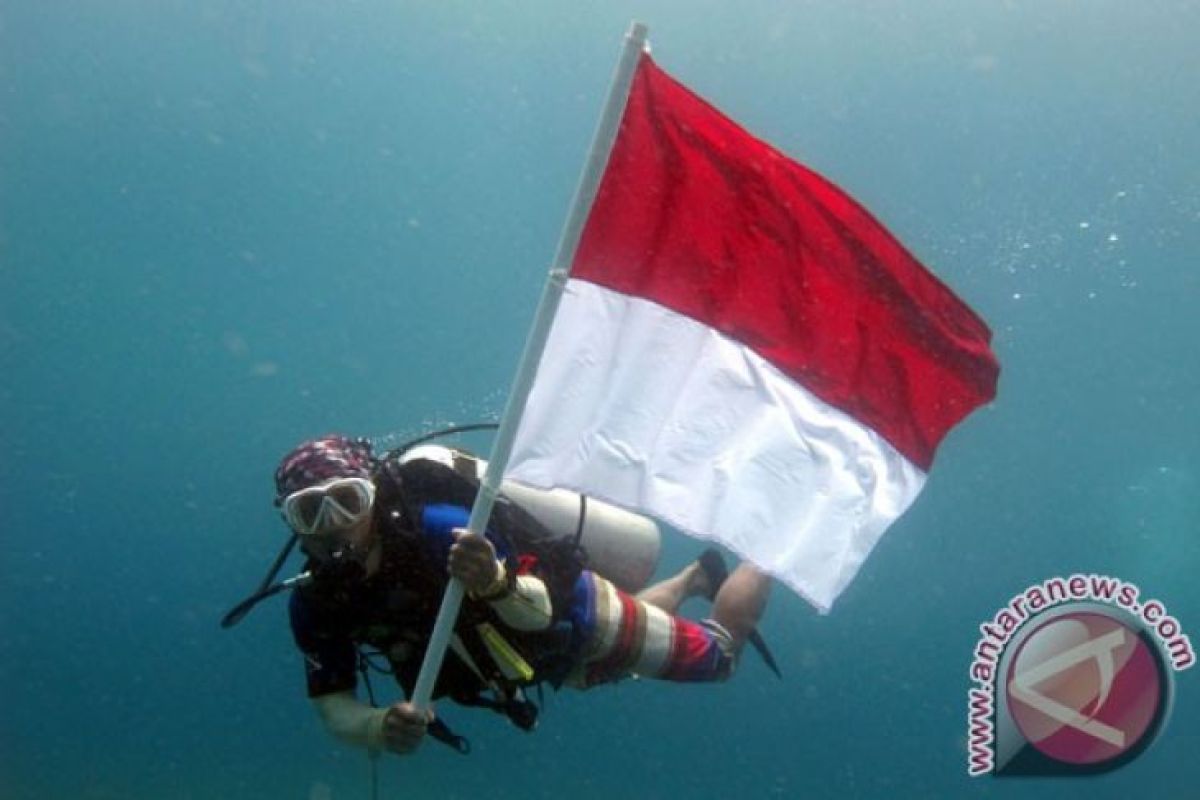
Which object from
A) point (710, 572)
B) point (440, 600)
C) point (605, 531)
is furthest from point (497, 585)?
point (710, 572)

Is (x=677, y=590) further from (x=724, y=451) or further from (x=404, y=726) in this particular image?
(x=724, y=451)

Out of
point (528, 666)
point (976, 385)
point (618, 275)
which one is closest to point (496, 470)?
point (618, 275)

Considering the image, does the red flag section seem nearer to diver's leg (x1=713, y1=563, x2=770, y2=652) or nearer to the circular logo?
diver's leg (x1=713, y1=563, x2=770, y2=652)

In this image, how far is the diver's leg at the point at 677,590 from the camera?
692cm

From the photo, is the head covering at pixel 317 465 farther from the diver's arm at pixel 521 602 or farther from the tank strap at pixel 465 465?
the diver's arm at pixel 521 602

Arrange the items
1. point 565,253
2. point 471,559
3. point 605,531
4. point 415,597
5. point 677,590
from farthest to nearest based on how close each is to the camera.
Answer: point 677,590, point 605,531, point 415,597, point 471,559, point 565,253

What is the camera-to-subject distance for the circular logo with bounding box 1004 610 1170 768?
10.1 metres

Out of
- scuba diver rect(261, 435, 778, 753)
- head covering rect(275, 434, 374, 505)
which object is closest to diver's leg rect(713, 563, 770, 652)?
scuba diver rect(261, 435, 778, 753)

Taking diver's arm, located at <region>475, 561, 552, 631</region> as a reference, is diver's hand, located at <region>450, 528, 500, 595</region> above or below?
above

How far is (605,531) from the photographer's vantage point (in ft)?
20.5

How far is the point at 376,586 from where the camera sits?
5.21 metres

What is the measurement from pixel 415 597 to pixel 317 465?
0.83 m

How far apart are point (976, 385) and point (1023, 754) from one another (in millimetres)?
7681

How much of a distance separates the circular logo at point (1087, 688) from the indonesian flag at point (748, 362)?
651 centimetres
